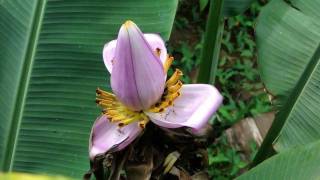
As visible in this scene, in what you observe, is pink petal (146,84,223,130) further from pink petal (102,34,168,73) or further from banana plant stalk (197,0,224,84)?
banana plant stalk (197,0,224,84)

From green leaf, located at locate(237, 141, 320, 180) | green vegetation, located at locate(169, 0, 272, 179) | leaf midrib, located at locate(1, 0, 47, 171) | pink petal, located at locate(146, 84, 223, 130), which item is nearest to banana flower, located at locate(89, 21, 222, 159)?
pink petal, located at locate(146, 84, 223, 130)

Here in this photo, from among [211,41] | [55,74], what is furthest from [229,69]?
[55,74]

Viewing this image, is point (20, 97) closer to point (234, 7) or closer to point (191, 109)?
point (191, 109)

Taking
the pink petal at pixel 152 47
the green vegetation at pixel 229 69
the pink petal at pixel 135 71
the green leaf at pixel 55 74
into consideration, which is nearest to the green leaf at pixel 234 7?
the green leaf at pixel 55 74

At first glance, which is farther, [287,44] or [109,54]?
[287,44]

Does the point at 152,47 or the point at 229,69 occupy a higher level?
the point at 152,47
